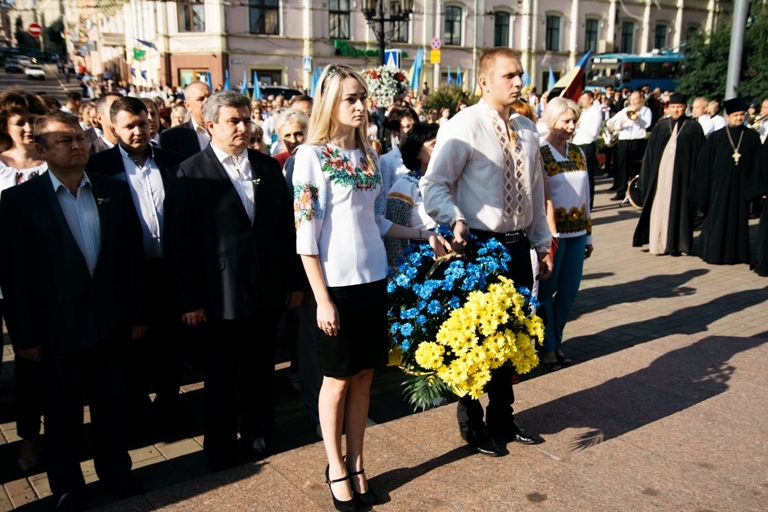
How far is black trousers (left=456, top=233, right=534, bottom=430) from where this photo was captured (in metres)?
3.88

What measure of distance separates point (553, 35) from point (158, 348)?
4628cm

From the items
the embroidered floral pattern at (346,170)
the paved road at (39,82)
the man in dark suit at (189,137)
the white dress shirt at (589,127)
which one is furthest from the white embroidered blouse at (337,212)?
the paved road at (39,82)

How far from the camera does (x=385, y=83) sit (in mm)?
14195

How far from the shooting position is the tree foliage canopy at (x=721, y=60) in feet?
54.2

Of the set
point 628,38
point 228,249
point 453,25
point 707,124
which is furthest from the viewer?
point 628,38

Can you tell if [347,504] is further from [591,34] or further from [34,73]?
[34,73]

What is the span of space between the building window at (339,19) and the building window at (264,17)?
3196 mm

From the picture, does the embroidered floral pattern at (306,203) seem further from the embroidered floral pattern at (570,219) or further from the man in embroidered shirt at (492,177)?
the embroidered floral pattern at (570,219)

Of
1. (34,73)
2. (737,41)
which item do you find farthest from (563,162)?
(34,73)

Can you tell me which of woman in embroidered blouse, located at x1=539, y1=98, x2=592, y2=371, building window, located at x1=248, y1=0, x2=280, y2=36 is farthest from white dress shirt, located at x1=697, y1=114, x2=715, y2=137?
building window, located at x1=248, y1=0, x2=280, y2=36

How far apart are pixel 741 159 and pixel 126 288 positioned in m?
8.09

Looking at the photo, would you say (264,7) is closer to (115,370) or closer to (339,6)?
(339,6)

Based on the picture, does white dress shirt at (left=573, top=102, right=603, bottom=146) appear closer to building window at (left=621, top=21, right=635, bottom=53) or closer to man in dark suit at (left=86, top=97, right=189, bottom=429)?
man in dark suit at (left=86, top=97, right=189, bottom=429)

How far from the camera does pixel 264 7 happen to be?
39125mm
